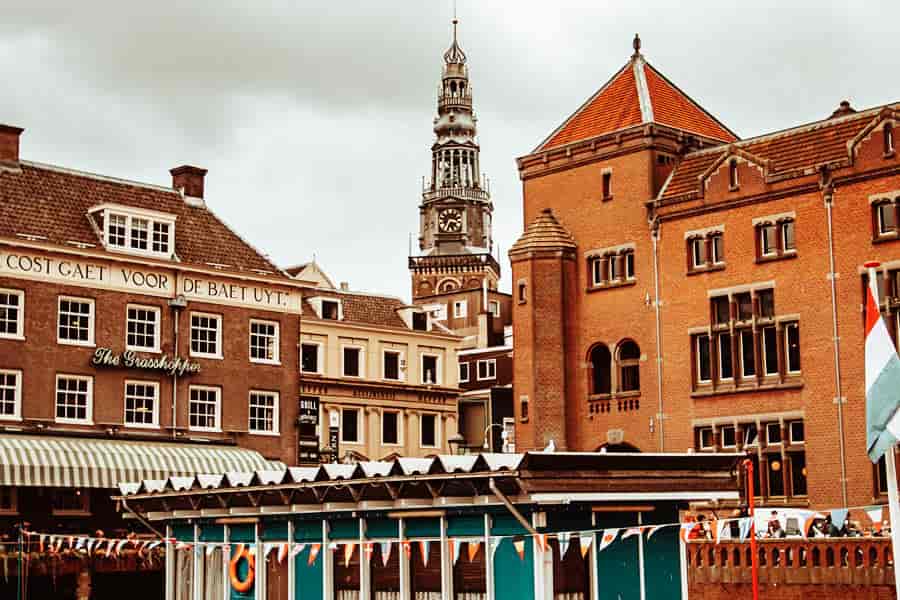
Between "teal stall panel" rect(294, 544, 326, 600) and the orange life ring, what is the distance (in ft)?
5.70

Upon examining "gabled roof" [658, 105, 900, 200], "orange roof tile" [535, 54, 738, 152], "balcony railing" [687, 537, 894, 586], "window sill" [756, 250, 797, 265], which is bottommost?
"balcony railing" [687, 537, 894, 586]

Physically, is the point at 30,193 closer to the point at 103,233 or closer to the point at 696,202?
the point at 103,233

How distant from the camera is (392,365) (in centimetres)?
7562

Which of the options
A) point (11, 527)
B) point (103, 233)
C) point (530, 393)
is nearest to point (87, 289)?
point (103, 233)

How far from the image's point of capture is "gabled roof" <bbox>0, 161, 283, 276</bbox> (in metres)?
52.5

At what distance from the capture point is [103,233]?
53.9 meters

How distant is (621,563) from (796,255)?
27142mm

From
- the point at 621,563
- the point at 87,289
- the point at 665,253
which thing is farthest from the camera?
the point at 665,253

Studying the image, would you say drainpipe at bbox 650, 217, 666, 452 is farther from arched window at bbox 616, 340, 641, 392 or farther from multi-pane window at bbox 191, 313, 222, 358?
multi-pane window at bbox 191, 313, 222, 358

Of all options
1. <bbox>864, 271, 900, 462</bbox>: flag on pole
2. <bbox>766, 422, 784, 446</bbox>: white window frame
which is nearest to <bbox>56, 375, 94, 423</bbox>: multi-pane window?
<bbox>766, 422, 784, 446</bbox>: white window frame

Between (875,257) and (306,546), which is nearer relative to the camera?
(306,546)

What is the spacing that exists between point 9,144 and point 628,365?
84.3ft

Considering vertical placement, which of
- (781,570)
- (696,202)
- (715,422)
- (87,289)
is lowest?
(781,570)

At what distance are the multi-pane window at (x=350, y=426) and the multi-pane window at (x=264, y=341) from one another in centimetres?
1477
